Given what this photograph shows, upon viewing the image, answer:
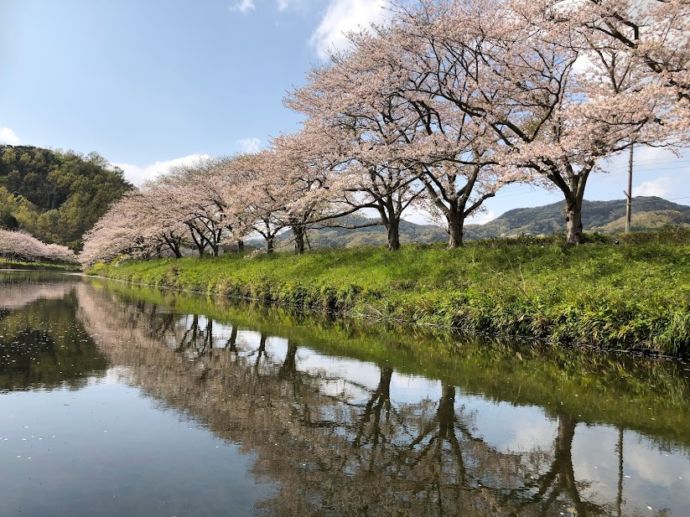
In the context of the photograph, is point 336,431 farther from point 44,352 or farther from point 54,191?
point 54,191

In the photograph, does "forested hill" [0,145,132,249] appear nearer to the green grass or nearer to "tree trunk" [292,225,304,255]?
the green grass

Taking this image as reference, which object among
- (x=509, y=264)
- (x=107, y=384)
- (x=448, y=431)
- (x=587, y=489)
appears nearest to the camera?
(x=587, y=489)

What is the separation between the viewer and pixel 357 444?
6.08 metres

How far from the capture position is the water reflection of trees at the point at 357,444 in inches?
183

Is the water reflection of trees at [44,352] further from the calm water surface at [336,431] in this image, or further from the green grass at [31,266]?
the green grass at [31,266]

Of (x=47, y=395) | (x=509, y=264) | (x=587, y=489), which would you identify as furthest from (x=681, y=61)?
(x=47, y=395)

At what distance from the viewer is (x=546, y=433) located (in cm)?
669

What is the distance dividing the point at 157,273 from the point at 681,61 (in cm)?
4280

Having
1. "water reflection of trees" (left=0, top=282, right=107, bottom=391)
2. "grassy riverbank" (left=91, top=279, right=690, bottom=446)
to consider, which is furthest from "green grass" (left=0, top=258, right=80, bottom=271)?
"grassy riverbank" (left=91, top=279, right=690, bottom=446)

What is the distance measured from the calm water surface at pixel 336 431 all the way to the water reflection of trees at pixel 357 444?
29mm

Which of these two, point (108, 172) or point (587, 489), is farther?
point (108, 172)

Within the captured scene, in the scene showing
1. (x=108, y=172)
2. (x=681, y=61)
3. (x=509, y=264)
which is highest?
(x=108, y=172)

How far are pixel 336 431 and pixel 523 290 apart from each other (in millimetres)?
10468

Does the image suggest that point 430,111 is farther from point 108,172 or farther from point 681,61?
point 108,172
